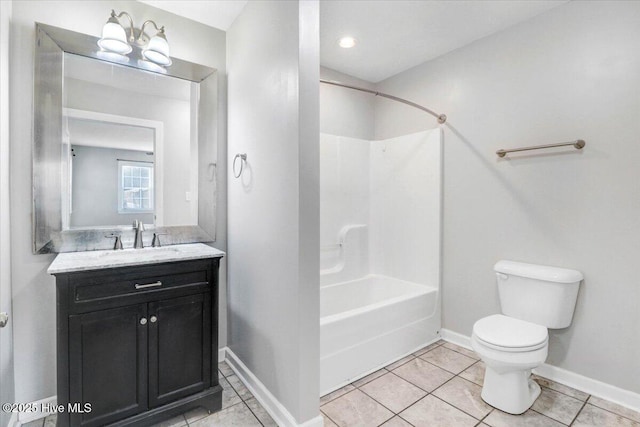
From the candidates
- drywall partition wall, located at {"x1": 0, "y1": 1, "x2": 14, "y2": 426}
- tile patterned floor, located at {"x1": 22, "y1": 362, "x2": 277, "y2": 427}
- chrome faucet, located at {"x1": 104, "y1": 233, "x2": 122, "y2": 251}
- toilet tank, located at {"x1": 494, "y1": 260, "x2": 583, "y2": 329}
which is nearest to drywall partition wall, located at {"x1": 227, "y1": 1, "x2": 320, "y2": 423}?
tile patterned floor, located at {"x1": 22, "y1": 362, "x2": 277, "y2": 427}

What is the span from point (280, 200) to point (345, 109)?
182 cm

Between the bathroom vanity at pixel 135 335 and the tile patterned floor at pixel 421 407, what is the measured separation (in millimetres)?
179

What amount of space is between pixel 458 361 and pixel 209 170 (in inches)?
93.9

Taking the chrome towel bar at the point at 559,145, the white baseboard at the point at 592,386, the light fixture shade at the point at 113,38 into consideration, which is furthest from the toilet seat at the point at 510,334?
the light fixture shade at the point at 113,38

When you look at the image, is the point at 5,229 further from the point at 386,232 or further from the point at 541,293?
the point at 541,293

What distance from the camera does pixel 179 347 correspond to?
173 cm

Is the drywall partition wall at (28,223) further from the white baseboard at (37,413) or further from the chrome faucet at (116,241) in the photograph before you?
the chrome faucet at (116,241)

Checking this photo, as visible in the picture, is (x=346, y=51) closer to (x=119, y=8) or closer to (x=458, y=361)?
(x=119, y=8)

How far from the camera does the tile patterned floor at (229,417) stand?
5.65 feet

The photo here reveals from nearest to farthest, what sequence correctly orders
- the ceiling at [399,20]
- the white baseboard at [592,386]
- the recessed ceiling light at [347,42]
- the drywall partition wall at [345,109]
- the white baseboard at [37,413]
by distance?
1. the white baseboard at [37,413]
2. the white baseboard at [592,386]
3. the ceiling at [399,20]
4. the recessed ceiling light at [347,42]
5. the drywall partition wall at [345,109]

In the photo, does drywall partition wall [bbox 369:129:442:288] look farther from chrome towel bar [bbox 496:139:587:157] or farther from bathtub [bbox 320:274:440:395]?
chrome towel bar [bbox 496:139:587:157]

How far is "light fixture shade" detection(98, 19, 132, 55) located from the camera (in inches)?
71.1

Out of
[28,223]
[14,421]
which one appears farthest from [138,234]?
[14,421]

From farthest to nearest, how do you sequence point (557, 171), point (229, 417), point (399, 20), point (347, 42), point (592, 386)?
1. point (347, 42)
2. point (399, 20)
3. point (557, 171)
4. point (592, 386)
5. point (229, 417)
